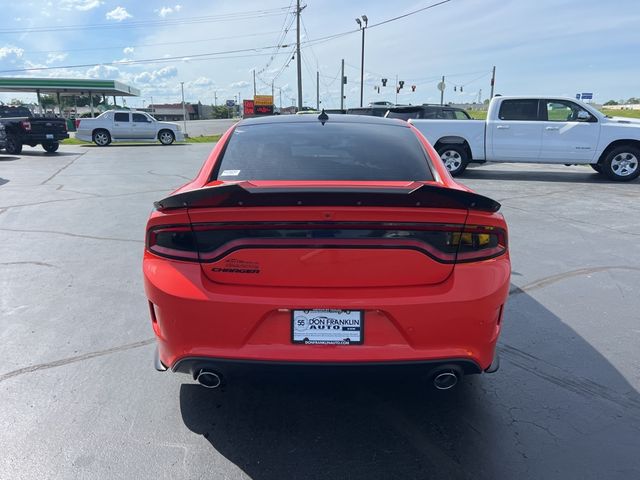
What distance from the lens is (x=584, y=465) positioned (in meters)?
2.41

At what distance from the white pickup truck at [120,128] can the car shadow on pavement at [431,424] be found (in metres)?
25.2

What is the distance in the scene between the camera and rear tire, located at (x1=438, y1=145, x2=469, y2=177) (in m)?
12.5

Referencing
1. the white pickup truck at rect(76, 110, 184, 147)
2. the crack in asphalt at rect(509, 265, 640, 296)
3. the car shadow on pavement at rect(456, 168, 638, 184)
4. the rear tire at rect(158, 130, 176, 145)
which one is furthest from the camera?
the rear tire at rect(158, 130, 176, 145)

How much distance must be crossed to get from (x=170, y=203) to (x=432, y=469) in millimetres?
1853

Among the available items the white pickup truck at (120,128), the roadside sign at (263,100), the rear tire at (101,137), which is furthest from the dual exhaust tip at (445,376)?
the roadside sign at (263,100)

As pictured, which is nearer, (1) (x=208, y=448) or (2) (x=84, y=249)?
(1) (x=208, y=448)

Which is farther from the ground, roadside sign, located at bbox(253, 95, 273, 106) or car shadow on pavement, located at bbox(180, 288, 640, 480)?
roadside sign, located at bbox(253, 95, 273, 106)

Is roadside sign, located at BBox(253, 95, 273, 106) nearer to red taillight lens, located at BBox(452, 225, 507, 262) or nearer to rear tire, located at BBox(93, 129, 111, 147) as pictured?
rear tire, located at BBox(93, 129, 111, 147)

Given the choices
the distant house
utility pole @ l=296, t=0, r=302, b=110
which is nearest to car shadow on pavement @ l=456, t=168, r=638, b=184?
utility pole @ l=296, t=0, r=302, b=110

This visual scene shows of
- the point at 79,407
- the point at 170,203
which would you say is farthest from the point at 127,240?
the point at 170,203

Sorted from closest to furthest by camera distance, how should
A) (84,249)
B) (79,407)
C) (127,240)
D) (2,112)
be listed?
(79,407)
(84,249)
(127,240)
(2,112)

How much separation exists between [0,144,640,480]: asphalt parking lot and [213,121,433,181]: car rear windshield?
122 centimetres

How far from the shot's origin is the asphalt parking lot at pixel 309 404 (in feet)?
7.91

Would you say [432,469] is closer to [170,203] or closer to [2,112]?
[170,203]
